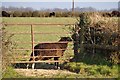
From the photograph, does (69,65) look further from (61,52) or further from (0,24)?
(0,24)

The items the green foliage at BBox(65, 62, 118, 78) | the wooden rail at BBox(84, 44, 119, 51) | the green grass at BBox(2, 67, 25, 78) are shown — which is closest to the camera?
the green grass at BBox(2, 67, 25, 78)

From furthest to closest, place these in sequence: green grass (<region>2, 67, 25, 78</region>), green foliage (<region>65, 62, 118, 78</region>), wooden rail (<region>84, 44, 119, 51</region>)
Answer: wooden rail (<region>84, 44, 119, 51</region>) < green foliage (<region>65, 62, 118, 78</region>) < green grass (<region>2, 67, 25, 78</region>)

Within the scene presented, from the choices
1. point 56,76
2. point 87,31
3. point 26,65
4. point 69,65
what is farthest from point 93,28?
point 56,76

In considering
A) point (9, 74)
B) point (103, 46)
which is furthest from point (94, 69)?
point (9, 74)

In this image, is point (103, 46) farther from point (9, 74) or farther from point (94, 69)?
point (9, 74)

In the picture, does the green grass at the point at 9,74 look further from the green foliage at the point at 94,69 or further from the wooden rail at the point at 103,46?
the wooden rail at the point at 103,46

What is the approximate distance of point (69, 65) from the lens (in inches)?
445

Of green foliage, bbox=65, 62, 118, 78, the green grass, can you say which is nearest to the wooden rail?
green foliage, bbox=65, 62, 118, 78

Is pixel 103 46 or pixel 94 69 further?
pixel 103 46

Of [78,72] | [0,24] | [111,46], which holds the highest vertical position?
[0,24]

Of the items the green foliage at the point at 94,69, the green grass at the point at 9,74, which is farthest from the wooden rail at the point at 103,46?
the green grass at the point at 9,74

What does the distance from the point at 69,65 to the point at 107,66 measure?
1.41 metres

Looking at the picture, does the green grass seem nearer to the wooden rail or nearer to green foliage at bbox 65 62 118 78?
green foliage at bbox 65 62 118 78

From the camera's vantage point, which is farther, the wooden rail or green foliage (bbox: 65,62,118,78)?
the wooden rail
